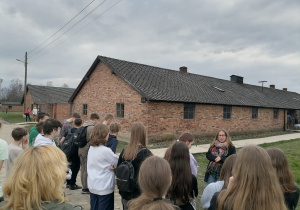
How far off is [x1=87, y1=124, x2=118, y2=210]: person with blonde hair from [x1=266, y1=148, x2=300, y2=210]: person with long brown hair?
7.80 ft

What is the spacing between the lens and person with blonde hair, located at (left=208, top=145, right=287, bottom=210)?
1877 millimetres

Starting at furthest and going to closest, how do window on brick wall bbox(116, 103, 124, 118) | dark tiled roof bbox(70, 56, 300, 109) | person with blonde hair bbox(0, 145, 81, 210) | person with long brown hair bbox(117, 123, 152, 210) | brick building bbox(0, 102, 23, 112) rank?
brick building bbox(0, 102, 23, 112), window on brick wall bbox(116, 103, 124, 118), dark tiled roof bbox(70, 56, 300, 109), person with long brown hair bbox(117, 123, 152, 210), person with blonde hair bbox(0, 145, 81, 210)

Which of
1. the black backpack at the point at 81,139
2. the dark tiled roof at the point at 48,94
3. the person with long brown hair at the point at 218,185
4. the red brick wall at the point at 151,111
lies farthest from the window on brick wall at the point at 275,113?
the dark tiled roof at the point at 48,94

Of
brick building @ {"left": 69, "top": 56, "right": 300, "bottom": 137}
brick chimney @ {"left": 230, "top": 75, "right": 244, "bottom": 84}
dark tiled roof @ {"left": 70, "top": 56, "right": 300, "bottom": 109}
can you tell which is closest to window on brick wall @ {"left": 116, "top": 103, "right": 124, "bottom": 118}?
brick building @ {"left": 69, "top": 56, "right": 300, "bottom": 137}

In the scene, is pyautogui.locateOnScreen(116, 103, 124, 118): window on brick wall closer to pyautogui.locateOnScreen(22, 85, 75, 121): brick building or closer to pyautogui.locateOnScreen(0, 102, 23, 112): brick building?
pyautogui.locateOnScreen(22, 85, 75, 121): brick building

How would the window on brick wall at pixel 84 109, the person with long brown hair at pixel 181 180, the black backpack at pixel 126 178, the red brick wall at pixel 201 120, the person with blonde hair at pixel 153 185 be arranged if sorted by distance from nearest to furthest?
the person with blonde hair at pixel 153 185 → the person with long brown hair at pixel 181 180 → the black backpack at pixel 126 178 → the red brick wall at pixel 201 120 → the window on brick wall at pixel 84 109

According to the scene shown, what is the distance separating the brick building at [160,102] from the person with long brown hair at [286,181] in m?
10.3

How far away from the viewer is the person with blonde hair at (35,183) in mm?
1644

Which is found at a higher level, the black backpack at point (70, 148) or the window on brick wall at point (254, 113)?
the window on brick wall at point (254, 113)

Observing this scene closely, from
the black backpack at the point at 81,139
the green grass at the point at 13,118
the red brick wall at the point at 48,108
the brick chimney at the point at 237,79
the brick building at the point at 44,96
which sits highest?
the brick chimney at the point at 237,79

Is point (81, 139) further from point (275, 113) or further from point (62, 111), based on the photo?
point (275, 113)

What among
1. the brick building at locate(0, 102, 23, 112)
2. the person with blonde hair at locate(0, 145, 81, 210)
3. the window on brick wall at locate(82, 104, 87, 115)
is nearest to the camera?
the person with blonde hair at locate(0, 145, 81, 210)

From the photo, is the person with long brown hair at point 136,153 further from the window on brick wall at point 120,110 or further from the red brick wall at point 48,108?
the red brick wall at point 48,108

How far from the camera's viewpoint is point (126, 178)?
320 centimetres
